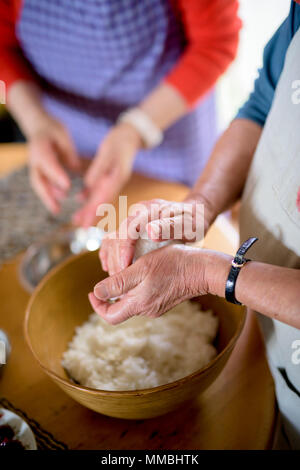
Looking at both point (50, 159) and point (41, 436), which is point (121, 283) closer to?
point (41, 436)

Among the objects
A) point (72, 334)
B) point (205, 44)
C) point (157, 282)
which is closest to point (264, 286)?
point (157, 282)

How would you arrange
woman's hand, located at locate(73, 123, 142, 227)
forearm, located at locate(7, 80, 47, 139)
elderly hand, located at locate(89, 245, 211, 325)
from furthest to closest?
forearm, located at locate(7, 80, 47, 139) < woman's hand, located at locate(73, 123, 142, 227) < elderly hand, located at locate(89, 245, 211, 325)

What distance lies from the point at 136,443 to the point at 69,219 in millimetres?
904

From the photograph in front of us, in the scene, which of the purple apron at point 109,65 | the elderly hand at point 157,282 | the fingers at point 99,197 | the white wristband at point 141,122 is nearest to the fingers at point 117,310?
the elderly hand at point 157,282

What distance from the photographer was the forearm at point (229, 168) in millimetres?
914

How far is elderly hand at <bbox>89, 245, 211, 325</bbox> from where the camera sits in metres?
0.70

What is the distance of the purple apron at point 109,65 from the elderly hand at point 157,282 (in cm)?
105

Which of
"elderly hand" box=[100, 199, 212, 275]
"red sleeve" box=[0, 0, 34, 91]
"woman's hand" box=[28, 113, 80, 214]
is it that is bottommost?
"woman's hand" box=[28, 113, 80, 214]

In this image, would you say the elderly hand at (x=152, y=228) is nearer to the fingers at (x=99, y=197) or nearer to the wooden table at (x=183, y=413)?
the wooden table at (x=183, y=413)

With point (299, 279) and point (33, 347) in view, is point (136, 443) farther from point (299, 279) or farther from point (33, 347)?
point (299, 279)

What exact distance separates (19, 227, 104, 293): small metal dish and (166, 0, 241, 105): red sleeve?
2.05 feet

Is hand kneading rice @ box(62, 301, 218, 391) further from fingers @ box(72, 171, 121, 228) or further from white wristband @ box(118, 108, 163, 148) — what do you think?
white wristband @ box(118, 108, 163, 148)

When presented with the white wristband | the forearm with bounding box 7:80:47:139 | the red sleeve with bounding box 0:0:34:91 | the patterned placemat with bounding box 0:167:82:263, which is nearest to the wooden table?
the patterned placemat with bounding box 0:167:82:263
